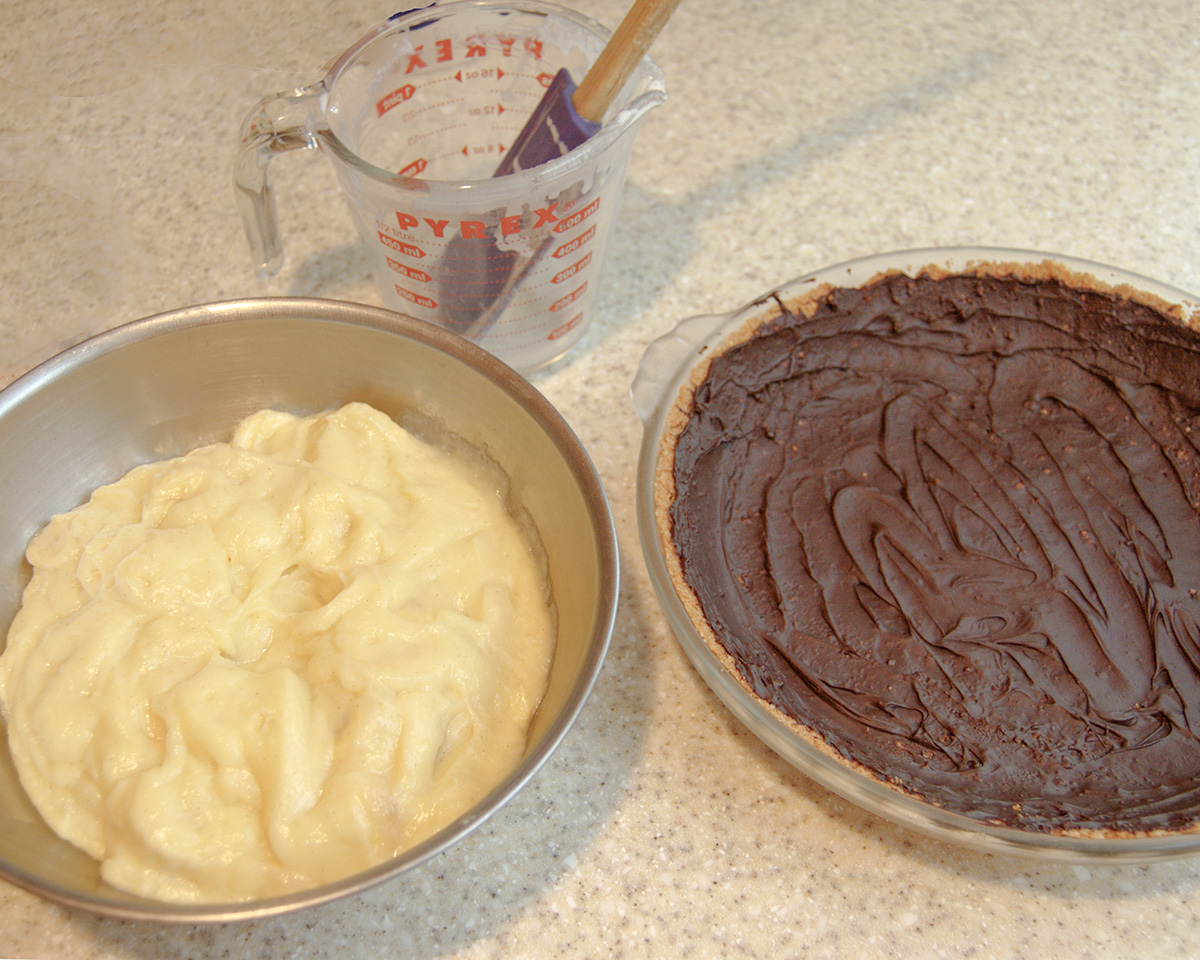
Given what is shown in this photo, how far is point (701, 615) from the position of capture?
94 cm

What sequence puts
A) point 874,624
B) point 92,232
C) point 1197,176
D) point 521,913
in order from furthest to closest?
point 1197,176 < point 92,232 < point 874,624 < point 521,913

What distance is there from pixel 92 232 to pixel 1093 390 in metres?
1.55

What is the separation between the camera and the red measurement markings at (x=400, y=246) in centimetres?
112

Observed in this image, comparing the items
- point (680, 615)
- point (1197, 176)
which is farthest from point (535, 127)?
point (1197, 176)

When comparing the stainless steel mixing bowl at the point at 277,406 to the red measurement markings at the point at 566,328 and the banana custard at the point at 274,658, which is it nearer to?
the banana custard at the point at 274,658

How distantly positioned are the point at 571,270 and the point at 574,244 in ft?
0.15

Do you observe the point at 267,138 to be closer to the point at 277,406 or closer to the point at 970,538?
the point at 277,406

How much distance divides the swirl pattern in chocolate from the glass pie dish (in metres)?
0.02

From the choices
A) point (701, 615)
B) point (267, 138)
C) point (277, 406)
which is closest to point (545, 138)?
point (267, 138)

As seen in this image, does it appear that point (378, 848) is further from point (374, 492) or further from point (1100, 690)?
point (1100, 690)

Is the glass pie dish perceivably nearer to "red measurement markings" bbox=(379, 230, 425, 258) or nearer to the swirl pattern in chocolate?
the swirl pattern in chocolate

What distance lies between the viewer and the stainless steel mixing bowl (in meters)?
0.91

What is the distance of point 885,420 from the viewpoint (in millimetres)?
1200

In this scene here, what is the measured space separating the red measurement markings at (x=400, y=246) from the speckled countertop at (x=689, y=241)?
288 millimetres
